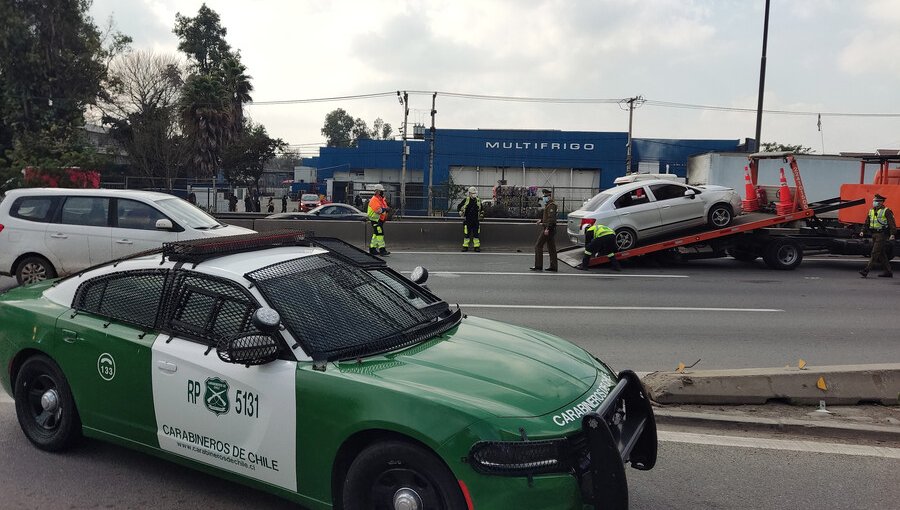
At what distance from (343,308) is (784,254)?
45.5ft

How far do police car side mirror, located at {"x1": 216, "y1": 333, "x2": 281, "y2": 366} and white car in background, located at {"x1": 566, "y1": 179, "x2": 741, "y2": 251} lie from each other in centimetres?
1240

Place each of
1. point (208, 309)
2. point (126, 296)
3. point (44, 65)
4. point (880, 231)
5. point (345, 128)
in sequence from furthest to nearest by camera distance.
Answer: point (345, 128) < point (44, 65) < point (880, 231) < point (126, 296) < point (208, 309)

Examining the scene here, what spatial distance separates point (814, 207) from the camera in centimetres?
1511

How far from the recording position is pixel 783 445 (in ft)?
16.0

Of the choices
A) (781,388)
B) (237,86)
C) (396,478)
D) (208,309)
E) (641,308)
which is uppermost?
(237,86)

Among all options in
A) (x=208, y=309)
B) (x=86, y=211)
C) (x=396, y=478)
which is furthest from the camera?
(x=86, y=211)

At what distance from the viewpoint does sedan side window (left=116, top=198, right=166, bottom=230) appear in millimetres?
10508

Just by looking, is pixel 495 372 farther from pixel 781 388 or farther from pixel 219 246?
pixel 781 388

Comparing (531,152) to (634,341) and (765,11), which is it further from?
(634,341)

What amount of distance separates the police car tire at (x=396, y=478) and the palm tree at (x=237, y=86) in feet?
164

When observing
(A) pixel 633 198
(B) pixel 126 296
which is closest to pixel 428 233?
(A) pixel 633 198

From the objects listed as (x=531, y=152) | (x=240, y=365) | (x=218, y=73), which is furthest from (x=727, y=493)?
(x=218, y=73)

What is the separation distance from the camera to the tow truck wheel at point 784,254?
15117mm

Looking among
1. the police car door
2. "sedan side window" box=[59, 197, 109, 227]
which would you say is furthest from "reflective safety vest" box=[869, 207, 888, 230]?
"sedan side window" box=[59, 197, 109, 227]
